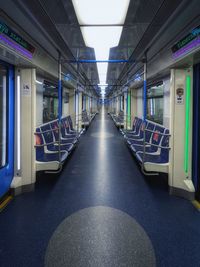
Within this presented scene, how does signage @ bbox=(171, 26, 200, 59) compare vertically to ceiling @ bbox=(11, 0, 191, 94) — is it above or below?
below

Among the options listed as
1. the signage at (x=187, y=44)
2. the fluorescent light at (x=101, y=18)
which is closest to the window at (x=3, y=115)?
the fluorescent light at (x=101, y=18)

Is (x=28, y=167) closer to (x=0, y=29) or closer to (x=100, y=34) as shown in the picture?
(x=0, y=29)

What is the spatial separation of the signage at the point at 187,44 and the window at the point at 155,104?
2828 millimetres

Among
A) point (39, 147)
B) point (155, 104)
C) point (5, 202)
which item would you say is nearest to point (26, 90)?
point (39, 147)

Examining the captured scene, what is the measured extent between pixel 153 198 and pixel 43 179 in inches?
88.4

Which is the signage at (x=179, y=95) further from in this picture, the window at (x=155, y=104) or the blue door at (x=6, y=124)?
the blue door at (x=6, y=124)

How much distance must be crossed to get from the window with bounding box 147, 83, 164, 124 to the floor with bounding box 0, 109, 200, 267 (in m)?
2.42

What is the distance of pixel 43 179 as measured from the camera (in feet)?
14.8

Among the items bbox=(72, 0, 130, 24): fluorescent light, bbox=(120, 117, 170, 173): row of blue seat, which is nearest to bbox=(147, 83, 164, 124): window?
bbox=(120, 117, 170, 173): row of blue seat

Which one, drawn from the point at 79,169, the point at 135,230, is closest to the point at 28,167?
the point at 79,169

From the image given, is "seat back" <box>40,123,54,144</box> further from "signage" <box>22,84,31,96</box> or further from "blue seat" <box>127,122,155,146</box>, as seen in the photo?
"blue seat" <box>127,122,155,146</box>

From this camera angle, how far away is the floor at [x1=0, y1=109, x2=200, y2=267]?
2.18 m

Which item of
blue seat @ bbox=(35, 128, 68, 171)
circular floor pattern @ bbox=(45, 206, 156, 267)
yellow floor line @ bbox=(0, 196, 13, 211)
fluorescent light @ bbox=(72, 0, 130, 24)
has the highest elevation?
→ fluorescent light @ bbox=(72, 0, 130, 24)

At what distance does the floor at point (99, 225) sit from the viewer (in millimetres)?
2178
